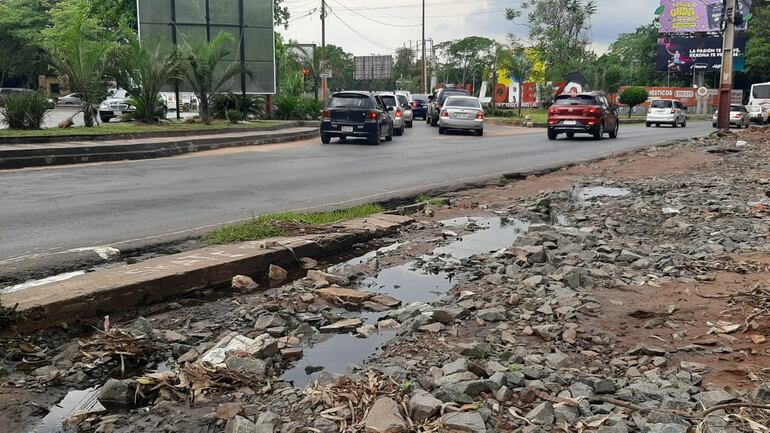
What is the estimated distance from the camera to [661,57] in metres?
62.3

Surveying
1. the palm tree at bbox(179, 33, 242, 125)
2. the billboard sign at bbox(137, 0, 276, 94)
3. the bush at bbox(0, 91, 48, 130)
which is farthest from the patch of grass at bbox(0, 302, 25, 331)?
the billboard sign at bbox(137, 0, 276, 94)

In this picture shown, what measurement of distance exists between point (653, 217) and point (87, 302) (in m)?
7.13

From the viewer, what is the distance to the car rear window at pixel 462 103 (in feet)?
93.0

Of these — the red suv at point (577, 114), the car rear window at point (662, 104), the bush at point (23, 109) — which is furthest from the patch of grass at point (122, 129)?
the car rear window at point (662, 104)

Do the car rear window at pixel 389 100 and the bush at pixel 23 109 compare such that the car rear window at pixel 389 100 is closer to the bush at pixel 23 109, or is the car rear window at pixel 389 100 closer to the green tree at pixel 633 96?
the bush at pixel 23 109

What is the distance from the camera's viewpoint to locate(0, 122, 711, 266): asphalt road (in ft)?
25.7

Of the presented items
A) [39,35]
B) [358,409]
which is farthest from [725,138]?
[39,35]

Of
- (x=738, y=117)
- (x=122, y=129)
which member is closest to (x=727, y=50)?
(x=738, y=117)

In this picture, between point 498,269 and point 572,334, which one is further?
point 498,269

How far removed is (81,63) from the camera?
1947 cm

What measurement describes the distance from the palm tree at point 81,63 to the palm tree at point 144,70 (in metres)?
1.16

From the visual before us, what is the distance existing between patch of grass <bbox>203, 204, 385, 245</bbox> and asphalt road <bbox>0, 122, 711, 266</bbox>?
690 mm

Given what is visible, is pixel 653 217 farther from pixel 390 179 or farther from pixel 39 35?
pixel 39 35

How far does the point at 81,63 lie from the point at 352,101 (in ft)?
25.9
